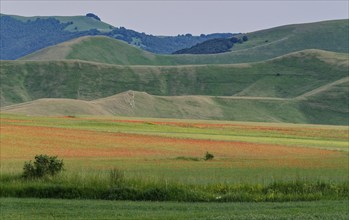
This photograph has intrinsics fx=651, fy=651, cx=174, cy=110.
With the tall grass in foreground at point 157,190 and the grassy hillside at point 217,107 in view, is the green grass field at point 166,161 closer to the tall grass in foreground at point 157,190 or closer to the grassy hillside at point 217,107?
the tall grass in foreground at point 157,190

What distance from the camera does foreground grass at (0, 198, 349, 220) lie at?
1896 centimetres

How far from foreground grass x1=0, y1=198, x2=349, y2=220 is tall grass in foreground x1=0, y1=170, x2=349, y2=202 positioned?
1.33 m

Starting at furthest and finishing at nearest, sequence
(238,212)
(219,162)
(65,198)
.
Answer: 1. (219,162)
2. (65,198)
3. (238,212)

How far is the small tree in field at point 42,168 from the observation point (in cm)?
2759

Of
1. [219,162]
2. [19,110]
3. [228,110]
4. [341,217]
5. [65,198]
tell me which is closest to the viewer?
[341,217]

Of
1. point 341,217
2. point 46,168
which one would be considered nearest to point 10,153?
point 46,168

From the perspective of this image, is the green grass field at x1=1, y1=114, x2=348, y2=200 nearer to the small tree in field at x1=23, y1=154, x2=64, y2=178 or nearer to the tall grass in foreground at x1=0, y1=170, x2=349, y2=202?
the tall grass in foreground at x1=0, y1=170, x2=349, y2=202

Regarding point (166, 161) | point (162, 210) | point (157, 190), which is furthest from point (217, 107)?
point (162, 210)

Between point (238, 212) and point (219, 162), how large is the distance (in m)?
27.3

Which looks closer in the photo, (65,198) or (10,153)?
(65,198)

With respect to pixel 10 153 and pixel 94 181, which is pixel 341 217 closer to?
pixel 94 181

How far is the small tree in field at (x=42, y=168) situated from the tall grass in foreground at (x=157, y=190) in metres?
1.07

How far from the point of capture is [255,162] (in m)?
47.7

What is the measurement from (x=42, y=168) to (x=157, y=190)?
20.4 feet
